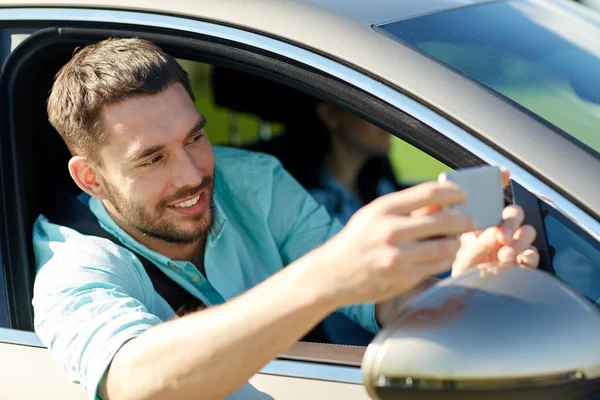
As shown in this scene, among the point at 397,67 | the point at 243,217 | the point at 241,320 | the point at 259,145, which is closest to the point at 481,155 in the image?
the point at 397,67

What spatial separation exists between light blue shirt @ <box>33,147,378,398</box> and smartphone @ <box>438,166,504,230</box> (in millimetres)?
659

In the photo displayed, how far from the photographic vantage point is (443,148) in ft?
4.99

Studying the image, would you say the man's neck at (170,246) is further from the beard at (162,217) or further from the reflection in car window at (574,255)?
the reflection in car window at (574,255)

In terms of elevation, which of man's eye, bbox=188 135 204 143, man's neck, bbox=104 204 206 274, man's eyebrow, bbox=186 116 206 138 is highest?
man's eyebrow, bbox=186 116 206 138

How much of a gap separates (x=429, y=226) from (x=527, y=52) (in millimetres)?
748

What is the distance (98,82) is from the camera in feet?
6.82

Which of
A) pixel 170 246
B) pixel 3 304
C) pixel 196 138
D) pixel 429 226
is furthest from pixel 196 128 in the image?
pixel 429 226

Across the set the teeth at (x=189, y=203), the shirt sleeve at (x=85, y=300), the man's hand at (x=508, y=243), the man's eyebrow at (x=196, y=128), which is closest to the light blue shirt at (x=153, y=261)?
the shirt sleeve at (x=85, y=300)

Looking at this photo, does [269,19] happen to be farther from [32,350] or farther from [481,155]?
[32,350]

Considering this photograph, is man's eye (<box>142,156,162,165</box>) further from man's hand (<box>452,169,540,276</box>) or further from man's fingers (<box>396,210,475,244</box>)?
man's fingers (<box>396,210,475,244</box>)

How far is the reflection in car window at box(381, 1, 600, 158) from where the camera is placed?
1.63m

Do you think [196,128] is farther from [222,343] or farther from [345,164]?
[345,164]

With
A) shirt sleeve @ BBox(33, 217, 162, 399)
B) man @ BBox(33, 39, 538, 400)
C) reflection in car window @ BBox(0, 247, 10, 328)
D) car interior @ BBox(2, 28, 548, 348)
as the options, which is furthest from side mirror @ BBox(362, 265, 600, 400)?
reflection in car window @ BBox(0, 247, 10, 328)

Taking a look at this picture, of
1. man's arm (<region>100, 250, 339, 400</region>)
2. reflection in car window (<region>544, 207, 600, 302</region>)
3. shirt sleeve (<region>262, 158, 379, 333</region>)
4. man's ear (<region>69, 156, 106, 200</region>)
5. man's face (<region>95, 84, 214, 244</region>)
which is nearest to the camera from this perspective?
man's arm (<region>100, 250, 339, 400</region>)
